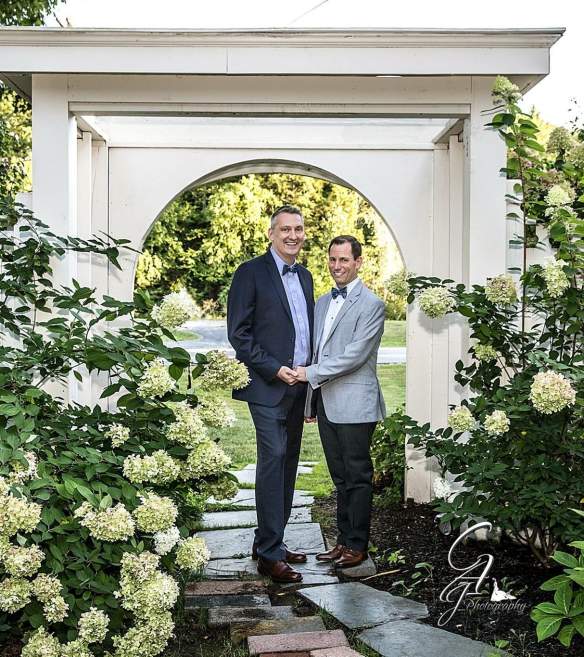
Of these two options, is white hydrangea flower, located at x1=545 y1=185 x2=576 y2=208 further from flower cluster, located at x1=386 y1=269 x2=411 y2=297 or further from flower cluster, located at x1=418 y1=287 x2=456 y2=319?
flower cluster, located at x1=386 y1=269 x2=411 y2=297

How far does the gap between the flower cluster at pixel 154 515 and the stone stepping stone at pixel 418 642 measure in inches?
43.3

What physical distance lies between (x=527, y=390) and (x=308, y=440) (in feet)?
22.9

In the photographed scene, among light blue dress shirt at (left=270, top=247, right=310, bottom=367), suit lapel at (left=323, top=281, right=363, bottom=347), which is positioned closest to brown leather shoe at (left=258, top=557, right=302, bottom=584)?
light blue dress shirt at (left=270, top=247, right=310, bottom=367)

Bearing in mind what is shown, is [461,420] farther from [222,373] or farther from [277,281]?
[277,281]

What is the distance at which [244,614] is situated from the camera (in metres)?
3.56

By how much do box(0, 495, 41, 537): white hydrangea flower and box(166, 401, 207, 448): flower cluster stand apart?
0.49 m

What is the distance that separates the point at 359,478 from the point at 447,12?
13.3m

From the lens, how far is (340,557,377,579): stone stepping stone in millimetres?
4238

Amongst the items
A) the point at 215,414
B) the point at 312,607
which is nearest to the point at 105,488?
the point at 215,414

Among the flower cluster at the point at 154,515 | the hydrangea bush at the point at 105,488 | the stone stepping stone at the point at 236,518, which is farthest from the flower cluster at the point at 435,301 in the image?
the stone stepping stone at the point at 236,518

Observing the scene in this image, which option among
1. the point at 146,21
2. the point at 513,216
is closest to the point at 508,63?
the point at 513,216

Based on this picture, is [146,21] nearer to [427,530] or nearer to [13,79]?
[13,79]

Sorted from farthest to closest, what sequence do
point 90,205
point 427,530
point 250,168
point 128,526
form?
point 250,168 → point 90,205 → point 427,530 → point 128,526

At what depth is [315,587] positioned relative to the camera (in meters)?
4.02
